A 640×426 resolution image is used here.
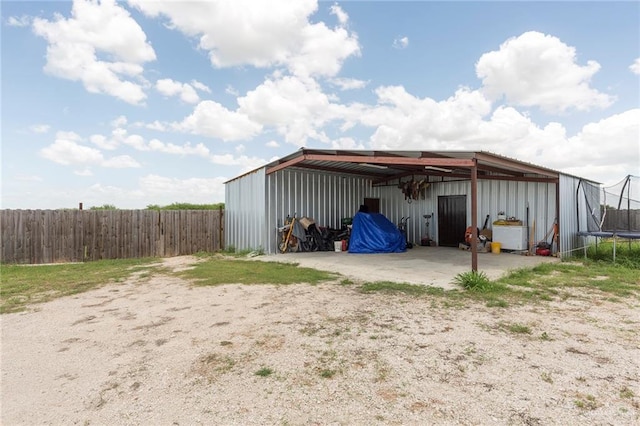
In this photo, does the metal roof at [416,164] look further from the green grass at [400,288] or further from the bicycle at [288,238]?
the green grass at [400,288]

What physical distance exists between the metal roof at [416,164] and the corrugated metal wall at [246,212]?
94 cm

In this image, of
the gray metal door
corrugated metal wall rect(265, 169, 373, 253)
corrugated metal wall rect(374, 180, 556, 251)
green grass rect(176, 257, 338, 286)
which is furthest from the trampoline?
green grass rect(176, 257, 338, 286)

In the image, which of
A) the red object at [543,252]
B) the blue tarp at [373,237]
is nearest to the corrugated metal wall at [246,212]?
the blue tarp at [373,237]

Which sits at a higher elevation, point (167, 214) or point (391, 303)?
point (167, 214)

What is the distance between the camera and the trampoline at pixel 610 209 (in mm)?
9047

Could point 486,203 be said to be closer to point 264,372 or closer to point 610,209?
point 610,209

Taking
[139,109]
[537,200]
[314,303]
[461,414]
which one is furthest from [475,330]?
[139,109]

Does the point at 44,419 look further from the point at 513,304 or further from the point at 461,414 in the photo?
the point at 513,304

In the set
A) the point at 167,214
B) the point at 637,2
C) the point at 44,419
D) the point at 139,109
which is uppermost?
the point at 637,2

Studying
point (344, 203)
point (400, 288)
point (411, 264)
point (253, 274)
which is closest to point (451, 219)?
point (344, 203)

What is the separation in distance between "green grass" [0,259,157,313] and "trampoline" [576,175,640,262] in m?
11.8

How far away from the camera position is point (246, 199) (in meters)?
10.7

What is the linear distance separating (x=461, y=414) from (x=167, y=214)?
1039 cm

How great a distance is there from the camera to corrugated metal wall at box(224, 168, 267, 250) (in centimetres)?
990
